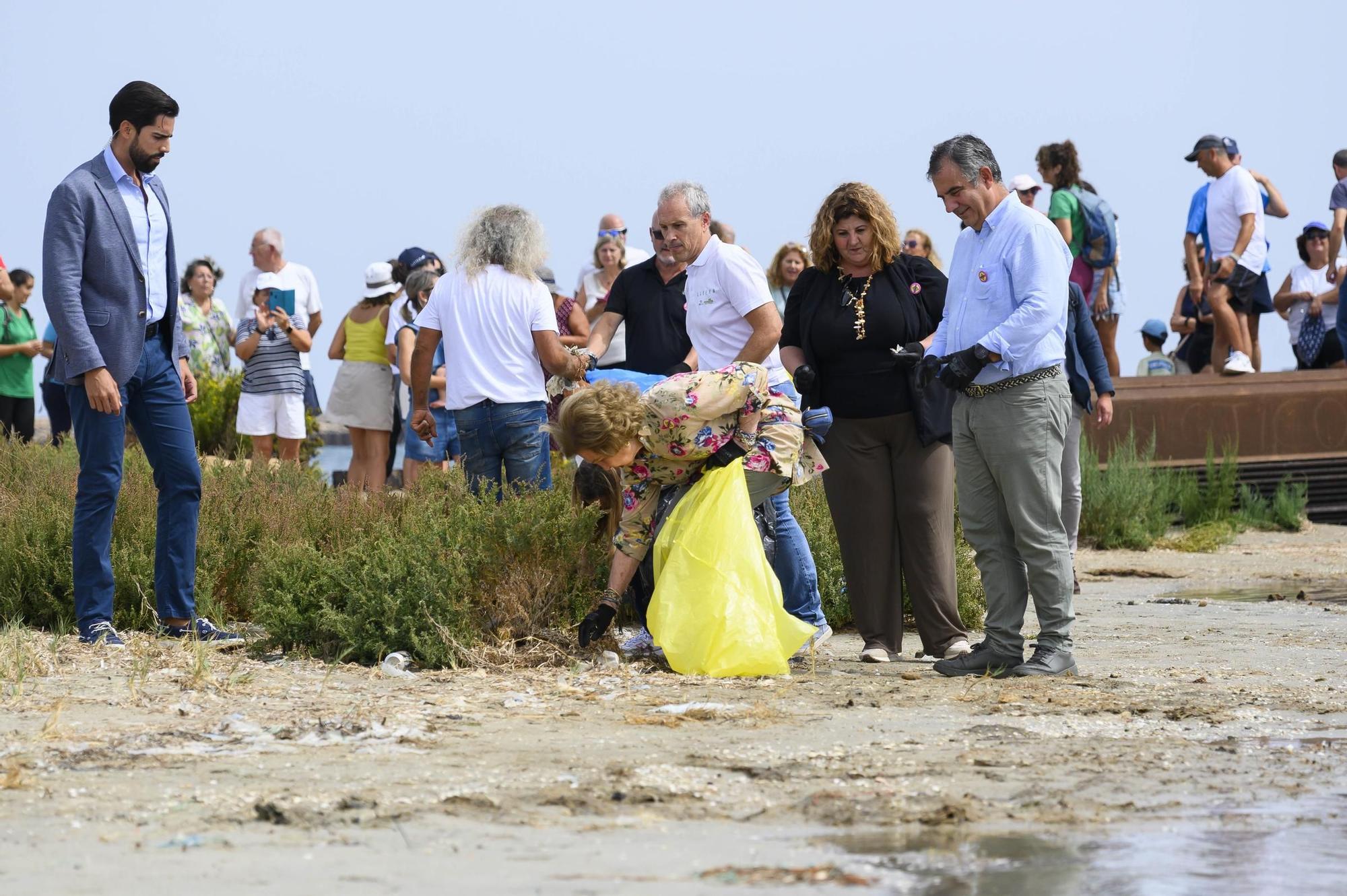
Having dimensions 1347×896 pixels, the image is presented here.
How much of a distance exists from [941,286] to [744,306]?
781 mm

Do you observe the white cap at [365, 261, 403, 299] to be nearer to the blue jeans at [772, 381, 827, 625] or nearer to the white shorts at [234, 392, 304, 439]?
the white shorts at [234, 392, 304, 439]

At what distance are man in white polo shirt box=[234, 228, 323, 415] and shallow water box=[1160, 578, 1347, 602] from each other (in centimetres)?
616

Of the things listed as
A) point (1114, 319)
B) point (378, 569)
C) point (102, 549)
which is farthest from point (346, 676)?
point (1114, 319)

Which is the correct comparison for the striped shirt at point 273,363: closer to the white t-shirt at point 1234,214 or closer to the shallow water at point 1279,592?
the shallow water at point 1279,592

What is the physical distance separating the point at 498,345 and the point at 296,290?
195 inches

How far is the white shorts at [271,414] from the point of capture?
39.0 feet

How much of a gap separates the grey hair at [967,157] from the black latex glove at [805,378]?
0.89 meters

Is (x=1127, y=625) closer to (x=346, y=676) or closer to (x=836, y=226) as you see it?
(x=836, y=226)

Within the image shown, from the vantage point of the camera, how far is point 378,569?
6.61 metres

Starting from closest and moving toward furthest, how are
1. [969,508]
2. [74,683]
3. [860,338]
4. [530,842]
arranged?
1. [530,842]
2. [74,683]
3. [969,508]
4. [860,338]

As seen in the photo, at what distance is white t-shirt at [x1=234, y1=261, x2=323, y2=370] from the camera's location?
12.1m

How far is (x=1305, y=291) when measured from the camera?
14414 millimetres

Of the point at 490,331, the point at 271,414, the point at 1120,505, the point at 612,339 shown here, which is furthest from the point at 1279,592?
the point at 271,414

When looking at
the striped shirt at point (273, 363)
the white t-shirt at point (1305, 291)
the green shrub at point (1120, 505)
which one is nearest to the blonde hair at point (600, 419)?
the striped shirt at point (273, 363)
